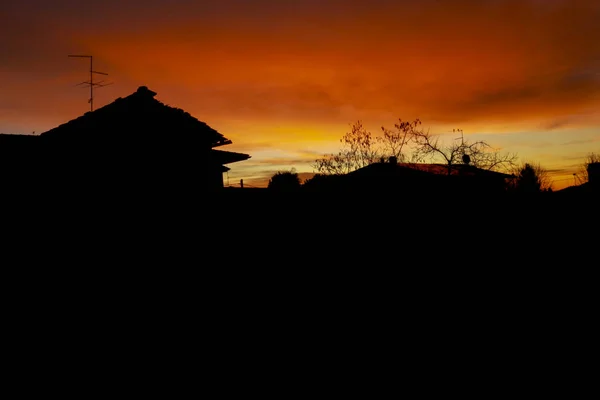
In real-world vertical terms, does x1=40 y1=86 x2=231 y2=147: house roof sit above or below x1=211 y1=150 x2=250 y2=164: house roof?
above

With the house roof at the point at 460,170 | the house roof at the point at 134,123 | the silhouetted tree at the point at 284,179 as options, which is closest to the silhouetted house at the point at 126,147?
the house roof at the point at 134,123

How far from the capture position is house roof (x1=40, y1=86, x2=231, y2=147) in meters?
16.2

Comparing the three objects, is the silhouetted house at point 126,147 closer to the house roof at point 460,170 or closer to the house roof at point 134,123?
the house roof at point 134,123

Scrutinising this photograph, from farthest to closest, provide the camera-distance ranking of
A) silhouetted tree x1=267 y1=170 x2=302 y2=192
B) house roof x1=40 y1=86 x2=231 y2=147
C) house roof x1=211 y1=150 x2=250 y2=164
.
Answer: silhouetted tree x1=267 y1=170 x2=302 y2=192, house roof x1=211 y1=150 x2=250 y2=164, house roof x1=40 y1=86 x2=231 y2=147

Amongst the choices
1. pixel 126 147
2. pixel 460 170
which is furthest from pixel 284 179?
pixel 126 147

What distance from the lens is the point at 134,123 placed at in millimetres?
16781

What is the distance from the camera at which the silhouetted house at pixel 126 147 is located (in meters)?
15.6

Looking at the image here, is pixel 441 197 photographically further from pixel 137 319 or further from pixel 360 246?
pixel 137 319

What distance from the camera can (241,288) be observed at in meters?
10.2

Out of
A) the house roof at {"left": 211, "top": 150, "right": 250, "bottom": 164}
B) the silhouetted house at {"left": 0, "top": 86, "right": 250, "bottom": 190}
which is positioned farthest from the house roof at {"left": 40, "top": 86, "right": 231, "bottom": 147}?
the house roof at {"left": 211, "top": 150, "right": 250, "bottom": 164}

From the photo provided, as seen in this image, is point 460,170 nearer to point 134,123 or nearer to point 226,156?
point 226,156

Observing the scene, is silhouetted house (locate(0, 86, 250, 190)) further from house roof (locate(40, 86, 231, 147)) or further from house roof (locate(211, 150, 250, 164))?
house roof (locate(211, 150, 250, 164))

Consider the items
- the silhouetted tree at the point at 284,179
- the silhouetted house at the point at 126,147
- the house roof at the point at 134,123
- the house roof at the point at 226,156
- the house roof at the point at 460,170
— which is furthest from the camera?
the silhouetted tree at the point at 284,179

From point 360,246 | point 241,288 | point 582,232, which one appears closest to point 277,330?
point 241,288
